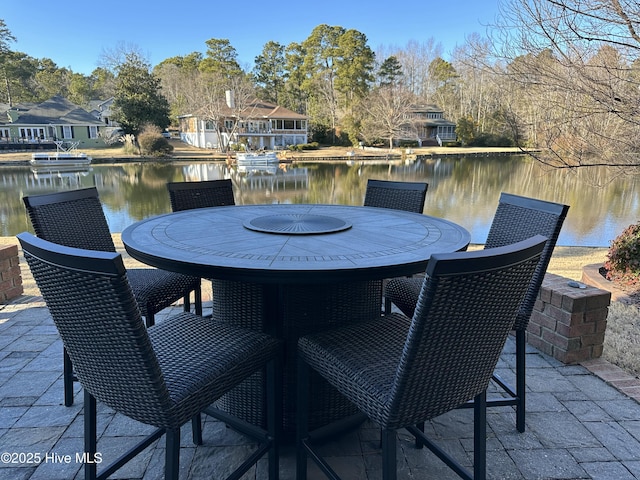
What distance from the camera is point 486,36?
3.57m

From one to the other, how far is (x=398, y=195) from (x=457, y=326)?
1.94 metres

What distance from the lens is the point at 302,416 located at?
4.82 feet

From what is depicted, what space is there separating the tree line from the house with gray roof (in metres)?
4.63

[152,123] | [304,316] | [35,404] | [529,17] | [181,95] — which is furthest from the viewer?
[181,95]

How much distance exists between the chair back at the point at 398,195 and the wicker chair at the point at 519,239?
70 cm

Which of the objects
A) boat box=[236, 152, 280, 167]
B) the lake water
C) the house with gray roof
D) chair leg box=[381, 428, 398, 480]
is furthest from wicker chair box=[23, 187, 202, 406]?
the house with gray roof

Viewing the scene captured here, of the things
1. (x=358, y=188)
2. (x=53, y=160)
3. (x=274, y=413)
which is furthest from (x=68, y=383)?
(x=53, y=160)

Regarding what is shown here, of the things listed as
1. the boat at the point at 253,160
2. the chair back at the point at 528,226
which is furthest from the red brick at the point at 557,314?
the boat at the point at 253,160

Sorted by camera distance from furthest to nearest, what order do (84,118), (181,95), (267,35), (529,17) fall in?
(267,35), (181,95), (84,118), (529,17)

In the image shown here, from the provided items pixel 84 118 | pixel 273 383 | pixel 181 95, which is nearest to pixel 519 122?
pixel 273 383

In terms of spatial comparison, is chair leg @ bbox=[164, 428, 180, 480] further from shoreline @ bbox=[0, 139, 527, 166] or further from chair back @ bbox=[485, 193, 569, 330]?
shoreline @ bbox=[0, 139, 527, 166]

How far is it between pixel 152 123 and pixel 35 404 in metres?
27.0

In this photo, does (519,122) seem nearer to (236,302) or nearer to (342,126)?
(236,302)

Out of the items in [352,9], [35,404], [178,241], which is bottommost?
[35,404]
